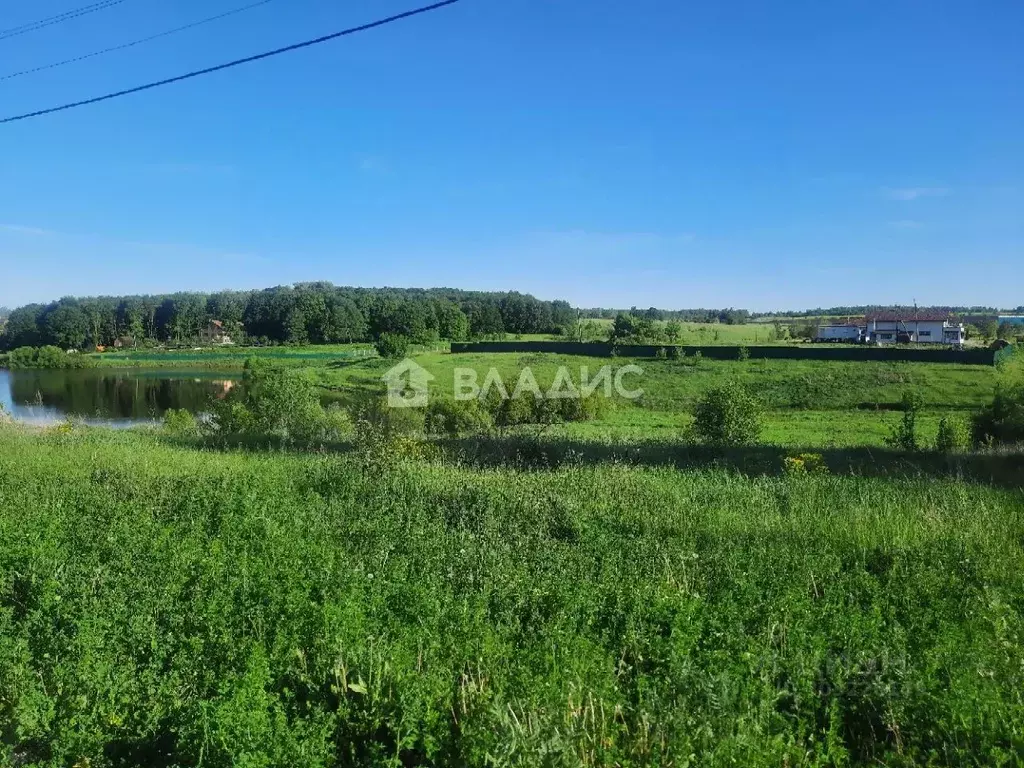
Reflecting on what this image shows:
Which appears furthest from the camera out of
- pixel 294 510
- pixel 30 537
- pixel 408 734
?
pixel 294 510

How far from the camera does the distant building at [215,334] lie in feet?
300

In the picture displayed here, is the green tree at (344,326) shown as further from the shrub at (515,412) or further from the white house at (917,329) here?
the white house at (917,329)

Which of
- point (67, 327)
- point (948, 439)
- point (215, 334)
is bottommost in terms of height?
point (948, 439)

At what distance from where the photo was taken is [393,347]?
6719cm

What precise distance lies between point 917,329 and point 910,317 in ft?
11.1

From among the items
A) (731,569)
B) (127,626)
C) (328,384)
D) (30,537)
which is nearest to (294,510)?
(30,537)

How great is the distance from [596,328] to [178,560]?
8048 centimetres

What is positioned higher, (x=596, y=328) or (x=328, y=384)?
(x=596, y=328)

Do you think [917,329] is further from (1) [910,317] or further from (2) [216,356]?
(2) [216,356]

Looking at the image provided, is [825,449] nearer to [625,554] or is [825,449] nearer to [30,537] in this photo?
[625,554]

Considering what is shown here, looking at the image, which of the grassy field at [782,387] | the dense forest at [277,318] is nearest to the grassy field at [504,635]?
the grassy field at [782,387]

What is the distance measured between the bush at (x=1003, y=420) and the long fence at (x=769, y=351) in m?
23.4

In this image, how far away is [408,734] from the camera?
2795 mm

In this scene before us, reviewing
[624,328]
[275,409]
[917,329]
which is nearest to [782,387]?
[624,328]
